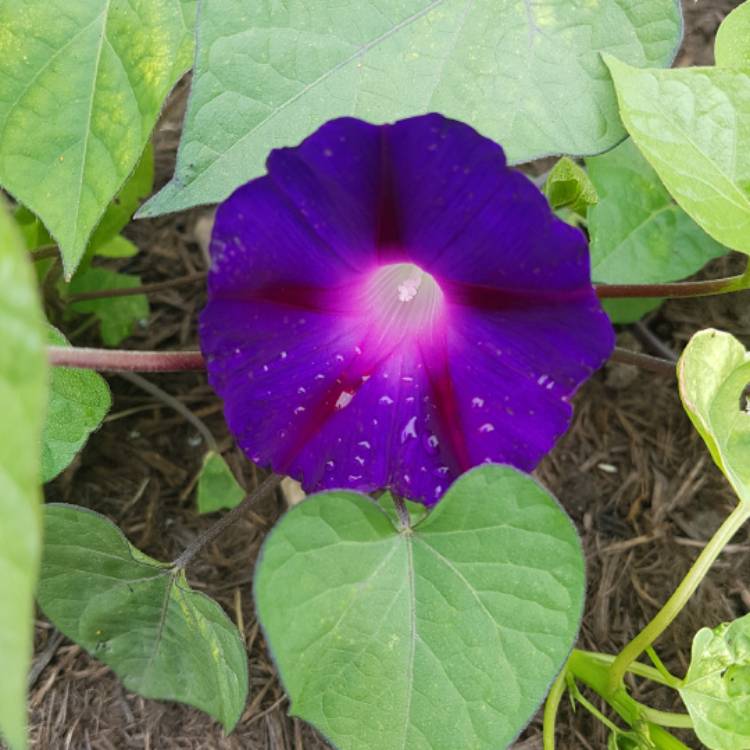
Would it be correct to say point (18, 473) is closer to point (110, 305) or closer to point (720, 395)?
point (720, 395)

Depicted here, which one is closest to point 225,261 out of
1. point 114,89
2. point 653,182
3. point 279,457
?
point 279,457

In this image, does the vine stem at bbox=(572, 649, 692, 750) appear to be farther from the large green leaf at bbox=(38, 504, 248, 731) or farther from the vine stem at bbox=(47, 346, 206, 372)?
the vine stem at bbox=(47, 346, 206, 372)

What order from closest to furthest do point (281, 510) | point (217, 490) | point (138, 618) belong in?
point (138, 618) < point (217, 490) < point (281, 510)

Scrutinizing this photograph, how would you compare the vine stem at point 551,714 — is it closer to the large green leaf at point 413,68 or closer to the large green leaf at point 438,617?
the large green leaf at point 438,617

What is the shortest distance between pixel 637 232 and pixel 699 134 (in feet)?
1.25

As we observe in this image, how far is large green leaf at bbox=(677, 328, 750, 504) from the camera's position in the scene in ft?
3.10

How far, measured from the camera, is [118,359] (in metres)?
0.83

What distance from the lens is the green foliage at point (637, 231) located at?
1330 millimetres

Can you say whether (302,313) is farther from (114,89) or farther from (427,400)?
(114,89)

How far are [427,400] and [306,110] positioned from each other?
33 centimetres

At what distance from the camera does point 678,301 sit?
1.58 m

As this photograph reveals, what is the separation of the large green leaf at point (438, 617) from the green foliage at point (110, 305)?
2.45 ft

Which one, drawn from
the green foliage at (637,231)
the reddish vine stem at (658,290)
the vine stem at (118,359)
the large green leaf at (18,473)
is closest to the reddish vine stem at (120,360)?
the vine stem at (118,359)

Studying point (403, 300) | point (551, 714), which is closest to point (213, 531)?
point (403, 300)
